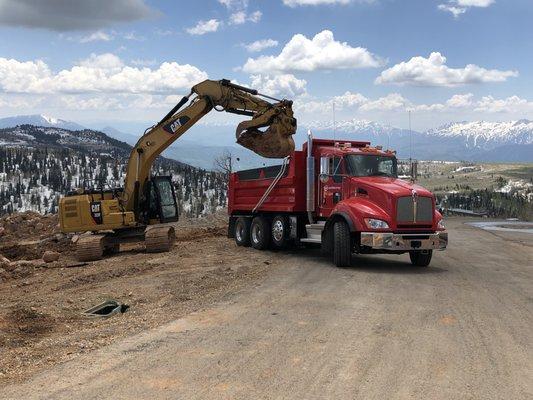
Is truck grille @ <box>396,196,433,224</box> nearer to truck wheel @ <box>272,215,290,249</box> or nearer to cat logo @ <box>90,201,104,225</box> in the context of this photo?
truck wheel @ <box>272,215,290,249</box>

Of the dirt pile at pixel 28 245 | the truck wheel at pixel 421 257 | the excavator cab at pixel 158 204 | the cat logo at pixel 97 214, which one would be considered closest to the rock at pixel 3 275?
the dirt pile at pixel 28 245

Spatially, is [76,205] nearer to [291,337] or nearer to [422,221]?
[422,221]

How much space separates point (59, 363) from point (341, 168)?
1009cm

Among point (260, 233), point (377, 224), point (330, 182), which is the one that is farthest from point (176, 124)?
point (377, 224)

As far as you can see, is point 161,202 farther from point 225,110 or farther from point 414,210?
point 414,210

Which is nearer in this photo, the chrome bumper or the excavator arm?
the chrome bumper

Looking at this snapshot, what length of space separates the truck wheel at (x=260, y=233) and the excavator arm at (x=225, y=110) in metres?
2.33

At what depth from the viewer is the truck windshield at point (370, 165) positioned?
14672mm

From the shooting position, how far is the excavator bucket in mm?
16212

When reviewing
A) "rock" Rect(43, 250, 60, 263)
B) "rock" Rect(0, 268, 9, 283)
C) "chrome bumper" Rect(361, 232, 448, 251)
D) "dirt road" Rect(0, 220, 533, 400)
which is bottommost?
"rock" Rect(0, 268, 9, 283)

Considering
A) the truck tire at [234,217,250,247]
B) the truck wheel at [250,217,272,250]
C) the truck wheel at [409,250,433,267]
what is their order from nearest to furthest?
the truck wheel at [409,250,433,267]
the truck wheel at [250,217,272,250]
the truck tire at [234,217,250,247]

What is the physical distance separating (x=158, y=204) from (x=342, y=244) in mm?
7329

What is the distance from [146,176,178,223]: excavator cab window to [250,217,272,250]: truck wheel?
275 cm

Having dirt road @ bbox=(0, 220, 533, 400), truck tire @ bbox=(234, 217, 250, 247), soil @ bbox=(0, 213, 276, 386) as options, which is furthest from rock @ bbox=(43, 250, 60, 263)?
dirt road @ bbox=(0, 220, 533, 400)
